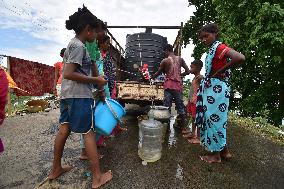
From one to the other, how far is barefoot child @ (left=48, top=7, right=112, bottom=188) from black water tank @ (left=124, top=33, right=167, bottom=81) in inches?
225

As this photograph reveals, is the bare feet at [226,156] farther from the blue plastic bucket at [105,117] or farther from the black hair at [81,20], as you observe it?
the black hair at [81,20]

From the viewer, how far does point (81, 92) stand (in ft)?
9.93

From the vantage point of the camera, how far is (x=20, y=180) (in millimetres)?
3322

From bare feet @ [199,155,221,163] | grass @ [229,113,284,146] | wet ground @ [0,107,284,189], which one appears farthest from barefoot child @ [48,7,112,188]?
grass @ [229,113,284,146]

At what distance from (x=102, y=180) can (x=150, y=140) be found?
4.41ft

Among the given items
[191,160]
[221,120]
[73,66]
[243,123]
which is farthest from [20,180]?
[243,123]

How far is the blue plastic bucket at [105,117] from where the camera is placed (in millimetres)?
3262

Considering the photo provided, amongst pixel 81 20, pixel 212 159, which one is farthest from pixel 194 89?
pixel 81 20

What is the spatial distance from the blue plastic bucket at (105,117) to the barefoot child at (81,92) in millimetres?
158

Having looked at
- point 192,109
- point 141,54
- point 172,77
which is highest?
point 141,54

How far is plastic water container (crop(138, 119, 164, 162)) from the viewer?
4.28m

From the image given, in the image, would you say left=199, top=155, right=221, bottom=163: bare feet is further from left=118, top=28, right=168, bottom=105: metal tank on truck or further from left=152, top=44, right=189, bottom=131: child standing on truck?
left=118, top=28, right=168, bottom=105: metal tank on truck

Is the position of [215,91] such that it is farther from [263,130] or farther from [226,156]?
[263,130]

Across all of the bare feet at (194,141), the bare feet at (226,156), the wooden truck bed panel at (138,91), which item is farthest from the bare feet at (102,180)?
the wooden truck bed panel at (138,91)
